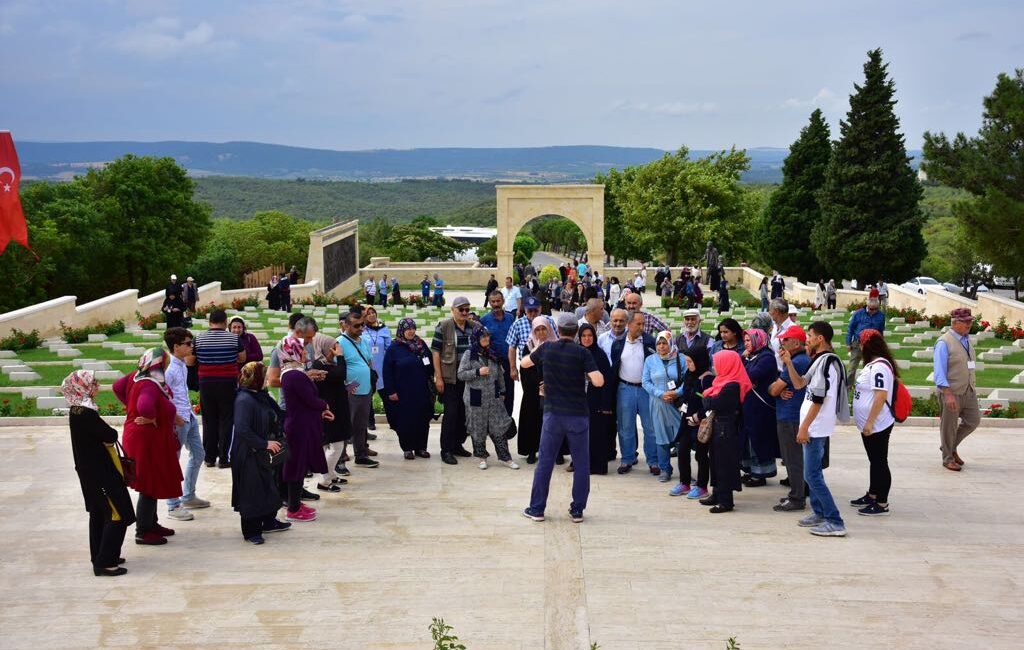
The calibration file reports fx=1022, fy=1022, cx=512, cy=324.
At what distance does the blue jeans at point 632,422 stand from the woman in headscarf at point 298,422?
10.2 feet

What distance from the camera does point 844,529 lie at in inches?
334

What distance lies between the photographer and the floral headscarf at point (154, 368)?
26.8 ft

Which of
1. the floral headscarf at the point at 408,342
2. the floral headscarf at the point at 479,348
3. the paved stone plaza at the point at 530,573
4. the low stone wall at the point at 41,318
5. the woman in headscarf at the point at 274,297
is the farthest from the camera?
the woman in headscarf at the point at 274,297

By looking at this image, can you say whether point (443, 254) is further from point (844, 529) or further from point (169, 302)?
point (844, 529)

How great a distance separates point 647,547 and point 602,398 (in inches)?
94.1

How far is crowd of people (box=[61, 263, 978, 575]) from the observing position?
26.9 feet

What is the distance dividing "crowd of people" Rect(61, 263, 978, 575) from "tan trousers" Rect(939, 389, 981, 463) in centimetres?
2

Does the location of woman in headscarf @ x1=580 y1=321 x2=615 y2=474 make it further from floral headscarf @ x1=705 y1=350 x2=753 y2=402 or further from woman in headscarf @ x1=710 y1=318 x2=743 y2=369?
floral headscarf @ x1=705 y1=350 x2=753 y2=402

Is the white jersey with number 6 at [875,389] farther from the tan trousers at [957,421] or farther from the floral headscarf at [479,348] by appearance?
the floral headscarf at [479,348]

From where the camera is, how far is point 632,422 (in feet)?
34.4

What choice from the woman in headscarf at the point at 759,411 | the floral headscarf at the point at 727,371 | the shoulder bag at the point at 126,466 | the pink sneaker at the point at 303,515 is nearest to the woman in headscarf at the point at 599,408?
the woman in headscarf at the point at 759,411

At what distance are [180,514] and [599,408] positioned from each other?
13.5ft

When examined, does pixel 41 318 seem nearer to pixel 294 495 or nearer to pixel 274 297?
pixel 274 297

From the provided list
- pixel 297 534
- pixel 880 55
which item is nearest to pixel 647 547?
pixel 297 534
